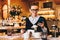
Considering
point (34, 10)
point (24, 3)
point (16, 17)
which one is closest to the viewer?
point (34, 10)

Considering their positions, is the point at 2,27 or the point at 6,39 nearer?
the point at 6,39

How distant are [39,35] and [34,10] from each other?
0.35 metres

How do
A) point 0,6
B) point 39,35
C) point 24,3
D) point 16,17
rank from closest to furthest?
point 39,35 → point 16,17 → point 0,6 → point 24,3

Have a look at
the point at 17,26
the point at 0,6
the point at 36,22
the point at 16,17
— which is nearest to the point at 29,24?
the point at 36,22

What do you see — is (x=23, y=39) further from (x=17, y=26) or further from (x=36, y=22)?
(x=17, y=26)

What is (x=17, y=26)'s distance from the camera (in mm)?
4176

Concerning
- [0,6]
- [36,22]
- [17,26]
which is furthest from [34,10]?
[0,6]

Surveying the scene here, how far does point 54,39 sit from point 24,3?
4760 millimetres

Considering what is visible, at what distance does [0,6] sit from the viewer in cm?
641

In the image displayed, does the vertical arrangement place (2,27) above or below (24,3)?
below

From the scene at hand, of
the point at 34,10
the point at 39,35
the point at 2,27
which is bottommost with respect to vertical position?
the point at 2,27

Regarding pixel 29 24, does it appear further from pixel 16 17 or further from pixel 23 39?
pixel 16 17

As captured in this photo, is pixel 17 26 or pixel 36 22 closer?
pixel 36 22

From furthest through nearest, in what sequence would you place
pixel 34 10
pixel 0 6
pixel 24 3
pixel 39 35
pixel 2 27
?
pixel 24 3 < pixel 0 6 < pixel 2 27 < pixel 34 10 < pixel 39 35
